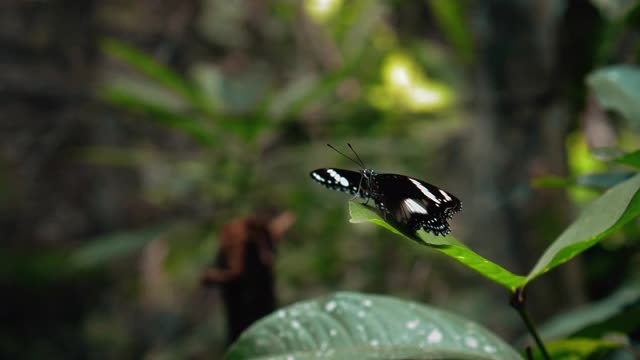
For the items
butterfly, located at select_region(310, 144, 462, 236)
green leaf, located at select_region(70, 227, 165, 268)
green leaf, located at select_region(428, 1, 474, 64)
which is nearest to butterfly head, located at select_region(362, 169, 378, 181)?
butterfly, located at select_region(310, 144, 462, 236)

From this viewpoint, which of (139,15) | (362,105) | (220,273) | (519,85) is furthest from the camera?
(139,15)

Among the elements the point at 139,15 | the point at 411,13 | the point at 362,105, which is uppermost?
the point at 139,15

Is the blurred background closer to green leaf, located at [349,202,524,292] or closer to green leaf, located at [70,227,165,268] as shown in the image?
green leaf, located at [70,227,165,268]

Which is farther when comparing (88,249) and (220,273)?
(88,249)

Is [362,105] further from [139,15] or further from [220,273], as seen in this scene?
[139,15]

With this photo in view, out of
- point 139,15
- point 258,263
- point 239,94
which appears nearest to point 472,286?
point 239,94

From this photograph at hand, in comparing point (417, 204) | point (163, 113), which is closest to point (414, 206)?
point (417, 204)

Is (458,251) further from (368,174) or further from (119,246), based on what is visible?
(119,246)
